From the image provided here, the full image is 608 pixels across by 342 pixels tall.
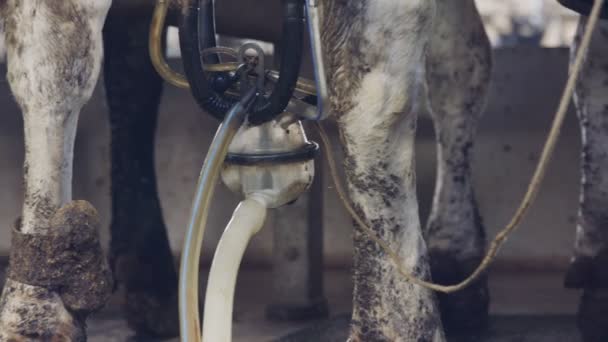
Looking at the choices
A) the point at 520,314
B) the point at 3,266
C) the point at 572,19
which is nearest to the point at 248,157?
the point at 520,314

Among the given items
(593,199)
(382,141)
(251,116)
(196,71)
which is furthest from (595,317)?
(196,71)

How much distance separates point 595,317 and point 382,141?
0.79 m

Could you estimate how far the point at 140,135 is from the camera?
2934mm

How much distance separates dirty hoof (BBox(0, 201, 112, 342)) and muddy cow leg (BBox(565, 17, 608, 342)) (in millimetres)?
1052

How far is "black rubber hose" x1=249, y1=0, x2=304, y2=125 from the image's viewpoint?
79.1 inches

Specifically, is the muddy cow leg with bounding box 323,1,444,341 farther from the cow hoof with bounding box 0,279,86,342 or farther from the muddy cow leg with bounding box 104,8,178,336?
the muddy cow leg with bounding box 104,8,178,336

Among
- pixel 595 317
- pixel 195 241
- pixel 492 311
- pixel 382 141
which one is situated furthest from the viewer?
pixel 492 311

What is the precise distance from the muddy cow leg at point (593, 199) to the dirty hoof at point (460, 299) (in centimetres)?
23

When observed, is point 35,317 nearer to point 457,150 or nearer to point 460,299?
point 460,299

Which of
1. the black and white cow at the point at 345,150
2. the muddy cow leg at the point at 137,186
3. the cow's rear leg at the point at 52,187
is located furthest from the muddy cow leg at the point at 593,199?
the cow's rear leg at the point at 52,187

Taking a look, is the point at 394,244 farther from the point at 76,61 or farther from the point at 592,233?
the point at 592,233

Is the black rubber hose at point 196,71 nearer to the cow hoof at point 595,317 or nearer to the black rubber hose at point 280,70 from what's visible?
the black rubber hose at point 280,70

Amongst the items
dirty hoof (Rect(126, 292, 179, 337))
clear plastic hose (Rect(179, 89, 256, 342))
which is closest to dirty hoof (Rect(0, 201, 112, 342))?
clear plastic hose (Rect(179, 89, 256, 342))

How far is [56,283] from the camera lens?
2.03m
